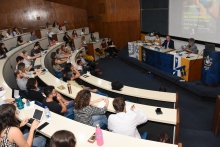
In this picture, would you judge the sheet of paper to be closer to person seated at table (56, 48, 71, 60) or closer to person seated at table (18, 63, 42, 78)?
person seated at table (18, 63, 42, 78)

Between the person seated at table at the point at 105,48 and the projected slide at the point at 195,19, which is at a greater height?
the projected slide at the point at 195,19

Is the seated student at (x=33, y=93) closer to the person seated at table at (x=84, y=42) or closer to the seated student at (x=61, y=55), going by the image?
the seated student at (x=61, y=55)

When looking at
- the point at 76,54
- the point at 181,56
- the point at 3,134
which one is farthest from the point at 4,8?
the point at 3,134

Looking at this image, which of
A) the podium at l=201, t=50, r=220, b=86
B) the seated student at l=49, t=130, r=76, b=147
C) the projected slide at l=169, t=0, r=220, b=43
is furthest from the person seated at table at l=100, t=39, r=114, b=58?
the seated student at l=49, t=130, r=76, b=147

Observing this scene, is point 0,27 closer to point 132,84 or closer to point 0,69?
point 0,69

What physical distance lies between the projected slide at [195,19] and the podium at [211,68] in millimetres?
1570

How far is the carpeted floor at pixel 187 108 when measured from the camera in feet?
13.6

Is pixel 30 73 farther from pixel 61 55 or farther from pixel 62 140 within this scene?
pixel 62 140

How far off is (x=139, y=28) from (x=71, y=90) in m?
7.77

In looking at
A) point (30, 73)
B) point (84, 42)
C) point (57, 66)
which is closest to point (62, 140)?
point (30, 73)

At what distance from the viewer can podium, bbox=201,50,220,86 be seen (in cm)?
583

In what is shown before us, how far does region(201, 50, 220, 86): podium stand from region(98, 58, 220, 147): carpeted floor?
2.26 feet

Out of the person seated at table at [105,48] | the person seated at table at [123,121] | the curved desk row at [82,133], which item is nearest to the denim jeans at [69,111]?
the curved desk row at [82,133]

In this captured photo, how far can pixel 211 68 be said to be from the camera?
5988 mm
